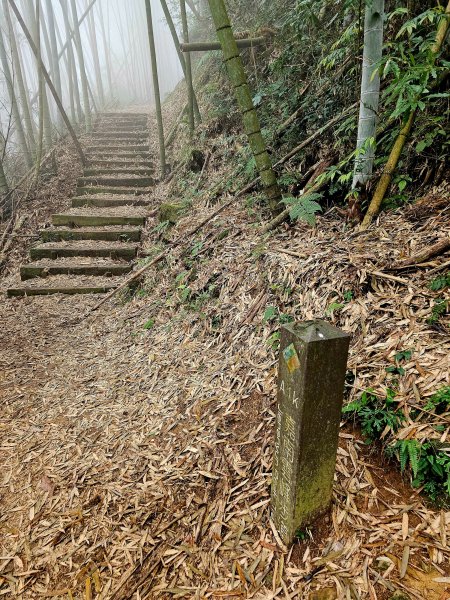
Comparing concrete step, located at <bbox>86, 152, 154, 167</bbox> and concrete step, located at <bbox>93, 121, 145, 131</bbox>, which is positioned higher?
concrete step, located at <bbox>93, 121, 145, 131</bbox>

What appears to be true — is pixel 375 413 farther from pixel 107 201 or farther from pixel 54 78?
pixel 54 78

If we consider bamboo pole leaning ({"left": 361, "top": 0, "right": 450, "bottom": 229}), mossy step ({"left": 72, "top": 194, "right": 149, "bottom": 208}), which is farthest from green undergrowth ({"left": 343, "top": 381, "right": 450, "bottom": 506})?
mossy step ({"left": 72, "top": 194, "right": 149, "bottom": 208})

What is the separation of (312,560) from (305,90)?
4715 mm

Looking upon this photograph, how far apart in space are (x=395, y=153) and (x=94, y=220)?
557cm

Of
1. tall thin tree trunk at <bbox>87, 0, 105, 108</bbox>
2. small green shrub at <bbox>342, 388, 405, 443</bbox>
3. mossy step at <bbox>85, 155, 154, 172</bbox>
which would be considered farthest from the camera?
tall thin tree trunk at <bbox>87, 0, 105, 108</bbox>

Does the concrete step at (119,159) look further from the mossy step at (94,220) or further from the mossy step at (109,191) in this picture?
the mossy step at (94,220)

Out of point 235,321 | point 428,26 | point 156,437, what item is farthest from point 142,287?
point 428,26

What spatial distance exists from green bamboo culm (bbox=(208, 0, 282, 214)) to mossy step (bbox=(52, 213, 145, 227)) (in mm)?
3681

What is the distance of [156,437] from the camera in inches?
98.5

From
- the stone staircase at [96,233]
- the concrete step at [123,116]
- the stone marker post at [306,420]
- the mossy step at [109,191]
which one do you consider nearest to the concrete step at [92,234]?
the stone staircase at [96,233]

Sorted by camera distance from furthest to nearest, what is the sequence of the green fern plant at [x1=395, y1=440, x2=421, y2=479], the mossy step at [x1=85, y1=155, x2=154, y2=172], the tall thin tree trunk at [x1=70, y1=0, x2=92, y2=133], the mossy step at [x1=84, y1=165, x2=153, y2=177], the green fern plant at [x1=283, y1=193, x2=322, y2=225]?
the tall thin tree trunk at [x1=70, y1=0, x2=92, y2=133], the mossy step at [x1=85, y1=155, x2=154, y2=172], the mossy step at [x1=84, y1=165, x2=153, y2=177], the green fern plant at [x1=283, y1=193, x2=322, y2=225], the green fern plant at [x1=395, y1=440, x2=421, y2=479]

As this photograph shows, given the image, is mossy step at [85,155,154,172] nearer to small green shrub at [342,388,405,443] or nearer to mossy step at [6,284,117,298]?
mossy step at [6,284,117,298]

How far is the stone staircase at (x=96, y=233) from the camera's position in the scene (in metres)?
5.57

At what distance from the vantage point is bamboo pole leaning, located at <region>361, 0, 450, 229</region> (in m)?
2.34
